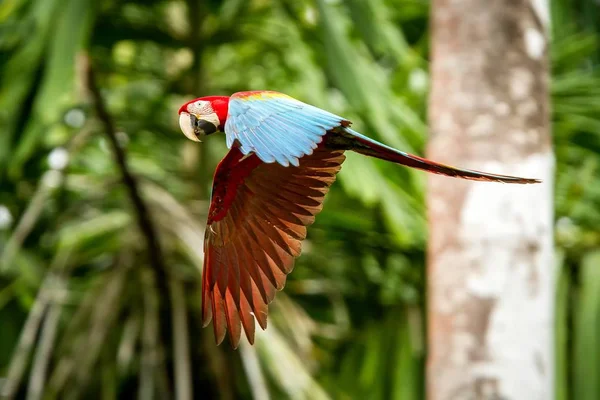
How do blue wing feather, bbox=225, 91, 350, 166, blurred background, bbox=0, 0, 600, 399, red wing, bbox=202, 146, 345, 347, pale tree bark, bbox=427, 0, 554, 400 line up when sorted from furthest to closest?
blurred background, bbox=0, 0, 600, 399 < pale tree bark, bbox=427, 0, 554, 400 < red wing, bbox=202, 146, 345, 347 < blue wing feather, bbox=225, 91, 350, 166

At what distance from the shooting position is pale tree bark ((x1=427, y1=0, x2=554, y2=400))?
36.1 inches

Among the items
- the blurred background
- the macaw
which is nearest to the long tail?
the macaw

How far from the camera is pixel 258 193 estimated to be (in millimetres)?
476

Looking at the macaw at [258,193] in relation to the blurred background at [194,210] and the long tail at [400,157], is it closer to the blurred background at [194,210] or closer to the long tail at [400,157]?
the long tail at [400,157]

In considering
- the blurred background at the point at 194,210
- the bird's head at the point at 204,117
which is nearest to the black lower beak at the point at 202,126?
the bird's head at the point at 204,117

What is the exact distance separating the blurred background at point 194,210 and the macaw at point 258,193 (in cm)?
45

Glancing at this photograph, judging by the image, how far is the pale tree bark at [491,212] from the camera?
3.01 ft

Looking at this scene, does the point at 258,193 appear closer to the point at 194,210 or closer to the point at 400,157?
the point at 400,157

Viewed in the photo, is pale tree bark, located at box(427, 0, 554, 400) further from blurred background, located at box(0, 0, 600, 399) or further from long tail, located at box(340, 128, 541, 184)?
long tail, located at box(340, 128, 541, 184)

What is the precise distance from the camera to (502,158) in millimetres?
936

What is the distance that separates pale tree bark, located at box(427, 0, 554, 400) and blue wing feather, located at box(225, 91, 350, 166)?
1.86ft

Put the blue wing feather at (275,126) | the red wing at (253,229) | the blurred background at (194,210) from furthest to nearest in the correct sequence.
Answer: the blurred background at (194,210)
the red wing at (253,229)
the blue wing feather at (275,126)

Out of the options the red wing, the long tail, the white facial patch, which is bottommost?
the red wing

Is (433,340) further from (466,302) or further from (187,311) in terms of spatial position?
(187,311)
